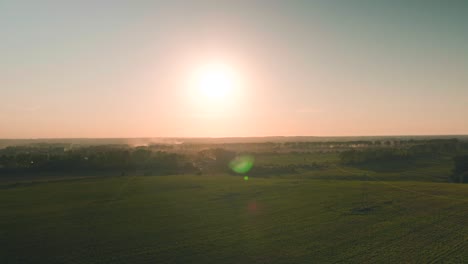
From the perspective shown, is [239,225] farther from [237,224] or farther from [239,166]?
[239,166]

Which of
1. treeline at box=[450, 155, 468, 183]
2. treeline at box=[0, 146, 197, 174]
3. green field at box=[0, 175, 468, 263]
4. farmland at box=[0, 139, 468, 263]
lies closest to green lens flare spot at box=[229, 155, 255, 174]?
treeline at box=[0, 146, 197, 174]

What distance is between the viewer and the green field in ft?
113

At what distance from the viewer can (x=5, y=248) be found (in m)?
37.1

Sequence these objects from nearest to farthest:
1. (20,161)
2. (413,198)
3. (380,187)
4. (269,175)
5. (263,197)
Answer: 1. (413,198)
2. (263,197)
3. (380,187)
4. (269,175)
5. (20,161)

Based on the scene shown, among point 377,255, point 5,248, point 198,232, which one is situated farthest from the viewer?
point 198,232

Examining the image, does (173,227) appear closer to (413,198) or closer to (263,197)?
(263,197)

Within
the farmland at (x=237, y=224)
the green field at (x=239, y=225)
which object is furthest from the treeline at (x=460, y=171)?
the green field at (x=239, y=225)

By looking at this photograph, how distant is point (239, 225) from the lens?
151ft

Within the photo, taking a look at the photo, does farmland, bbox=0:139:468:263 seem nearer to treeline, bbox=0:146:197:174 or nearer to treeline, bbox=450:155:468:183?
treeline, bbox=450:155:468:183

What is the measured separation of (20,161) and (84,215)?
91432mm

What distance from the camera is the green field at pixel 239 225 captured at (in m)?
34.6

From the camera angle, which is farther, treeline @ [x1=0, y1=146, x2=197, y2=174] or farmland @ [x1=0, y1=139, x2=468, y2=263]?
treeline @ [x1=0, y1=146, x2=197, y2=174]

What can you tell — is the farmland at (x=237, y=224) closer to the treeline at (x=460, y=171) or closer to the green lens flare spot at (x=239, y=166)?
the treeline at (x=460, y=171)

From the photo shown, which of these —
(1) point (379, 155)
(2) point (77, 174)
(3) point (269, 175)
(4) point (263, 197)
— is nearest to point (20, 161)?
(2) point (77, 174)
